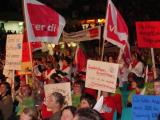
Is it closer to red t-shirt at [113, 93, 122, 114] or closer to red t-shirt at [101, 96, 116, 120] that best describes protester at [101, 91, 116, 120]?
red t-shirt at [101, 96, 116, 120]

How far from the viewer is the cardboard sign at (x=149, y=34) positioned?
11.5 metres

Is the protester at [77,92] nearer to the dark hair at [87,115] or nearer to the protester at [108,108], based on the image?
the protester at [108,108]

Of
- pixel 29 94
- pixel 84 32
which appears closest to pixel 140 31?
pixel 29 94

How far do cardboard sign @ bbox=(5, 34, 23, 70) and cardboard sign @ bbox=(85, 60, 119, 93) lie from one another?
91.4 inches

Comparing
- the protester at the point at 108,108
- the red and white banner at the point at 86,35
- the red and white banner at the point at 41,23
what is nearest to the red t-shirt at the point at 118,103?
the protester at the point at 108,108

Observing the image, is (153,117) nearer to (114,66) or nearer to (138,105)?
(138,105)

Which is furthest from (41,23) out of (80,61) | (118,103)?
(80,61)

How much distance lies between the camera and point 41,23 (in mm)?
9734

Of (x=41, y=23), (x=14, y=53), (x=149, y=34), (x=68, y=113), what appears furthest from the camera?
(x=149, y=34)

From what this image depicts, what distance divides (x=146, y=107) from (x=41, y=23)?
362 cm

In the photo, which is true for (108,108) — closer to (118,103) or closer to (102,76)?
(118,103)

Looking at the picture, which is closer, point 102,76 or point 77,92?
point 102,76

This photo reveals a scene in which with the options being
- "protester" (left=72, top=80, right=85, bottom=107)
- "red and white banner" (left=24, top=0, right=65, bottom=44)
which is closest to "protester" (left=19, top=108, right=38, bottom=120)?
"protester" (left=72, top=80, right=85, bottom=107)

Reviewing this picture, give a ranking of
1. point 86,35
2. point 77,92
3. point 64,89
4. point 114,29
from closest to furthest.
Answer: point 64,89
point 77,92
point 114,29
point 86,35
